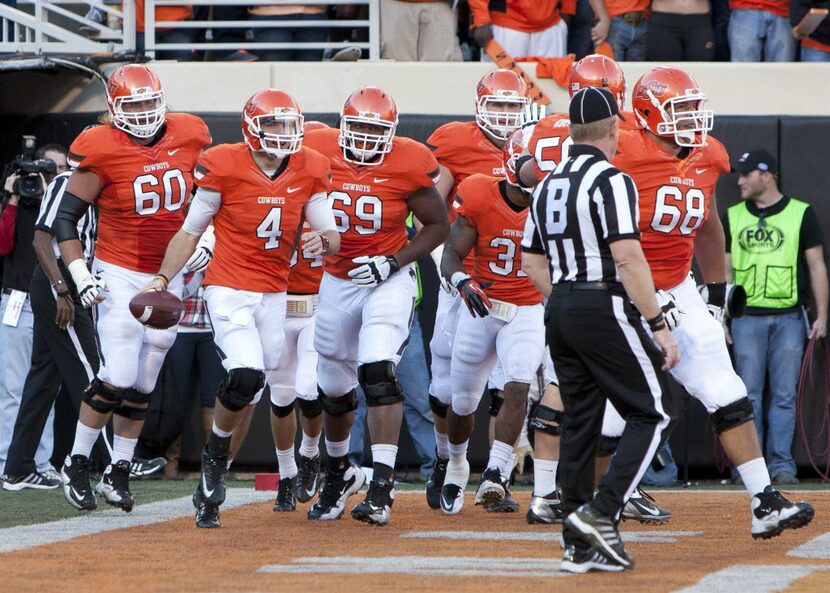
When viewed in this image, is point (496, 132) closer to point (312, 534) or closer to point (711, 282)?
point (711, 282)

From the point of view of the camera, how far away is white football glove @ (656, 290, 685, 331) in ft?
17.8

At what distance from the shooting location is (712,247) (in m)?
6.42

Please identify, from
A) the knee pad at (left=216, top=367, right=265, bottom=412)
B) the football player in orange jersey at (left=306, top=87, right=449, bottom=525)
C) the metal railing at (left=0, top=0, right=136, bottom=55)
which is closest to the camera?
the knee pad at (left=216, top=367, right=265, bottom=412)

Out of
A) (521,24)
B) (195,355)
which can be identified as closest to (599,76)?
(521,24)

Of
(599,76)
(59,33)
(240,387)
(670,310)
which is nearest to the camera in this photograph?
(670,310)

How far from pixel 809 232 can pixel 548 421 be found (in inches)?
157

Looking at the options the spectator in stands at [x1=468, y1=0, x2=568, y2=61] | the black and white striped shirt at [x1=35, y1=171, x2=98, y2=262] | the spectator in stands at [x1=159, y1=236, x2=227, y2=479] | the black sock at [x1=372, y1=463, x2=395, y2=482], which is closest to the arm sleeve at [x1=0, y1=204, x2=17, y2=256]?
the black and white striped shirt at [x1=35, y1=171, x2=98, y2=262]

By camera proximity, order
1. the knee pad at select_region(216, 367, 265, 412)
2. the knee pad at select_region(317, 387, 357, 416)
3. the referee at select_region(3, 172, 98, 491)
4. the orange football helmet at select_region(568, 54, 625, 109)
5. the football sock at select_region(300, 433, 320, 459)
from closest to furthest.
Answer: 1. the knee pad at select_region(216, 367, 265, 412)
2. the knee pad at select_region(317, 387, 357, 416)
3. the orange football helmet at select_region(568, 54, 625, 109)
4. the football sock at select_region(300, 433, 320, 459)
5. the referee at select_region(3, 172, 98, 491)

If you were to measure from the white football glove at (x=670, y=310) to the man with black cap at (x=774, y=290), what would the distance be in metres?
4.20

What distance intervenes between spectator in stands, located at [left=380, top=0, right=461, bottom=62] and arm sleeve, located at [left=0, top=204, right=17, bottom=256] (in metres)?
3.19

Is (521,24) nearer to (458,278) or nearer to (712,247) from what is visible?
(458,278)

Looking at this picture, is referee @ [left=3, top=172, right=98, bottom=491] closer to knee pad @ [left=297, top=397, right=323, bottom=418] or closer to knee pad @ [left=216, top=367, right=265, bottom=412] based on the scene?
knee pad @ [left=297, top=397, right=323, bottom=418]

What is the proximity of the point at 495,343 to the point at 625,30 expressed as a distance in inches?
171

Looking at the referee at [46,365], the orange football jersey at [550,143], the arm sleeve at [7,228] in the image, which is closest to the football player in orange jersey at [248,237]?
the orange football jersey at [550,143]
